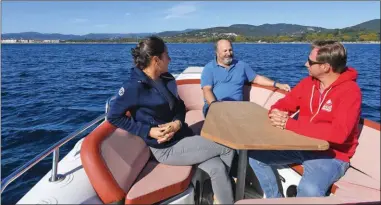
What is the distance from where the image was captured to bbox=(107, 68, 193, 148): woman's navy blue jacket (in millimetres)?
2225

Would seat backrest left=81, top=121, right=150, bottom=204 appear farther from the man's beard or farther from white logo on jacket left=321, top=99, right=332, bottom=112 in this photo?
the man's beard

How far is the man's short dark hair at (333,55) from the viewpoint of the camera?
89.1 inches

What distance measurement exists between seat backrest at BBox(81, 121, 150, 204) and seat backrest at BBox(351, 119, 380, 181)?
1798 millimetres

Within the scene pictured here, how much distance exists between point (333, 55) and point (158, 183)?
165 centimetres

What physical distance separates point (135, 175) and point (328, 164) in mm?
1483

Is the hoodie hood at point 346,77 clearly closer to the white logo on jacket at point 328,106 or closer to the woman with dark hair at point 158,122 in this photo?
the white logo on jacket at point 328,106

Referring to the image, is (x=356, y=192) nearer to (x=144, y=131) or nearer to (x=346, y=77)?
(x=346, y=77)

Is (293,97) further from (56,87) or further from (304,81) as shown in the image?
(56,87)

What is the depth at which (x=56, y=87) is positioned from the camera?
12.8 m

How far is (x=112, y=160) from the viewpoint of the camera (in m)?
2.08

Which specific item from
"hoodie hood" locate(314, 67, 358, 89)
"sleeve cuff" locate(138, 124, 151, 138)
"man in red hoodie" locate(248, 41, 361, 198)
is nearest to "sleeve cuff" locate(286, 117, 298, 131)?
"man in red hoodie" locate(248, 41, 361, 198)

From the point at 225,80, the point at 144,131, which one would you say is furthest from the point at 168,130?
the point at 225,80

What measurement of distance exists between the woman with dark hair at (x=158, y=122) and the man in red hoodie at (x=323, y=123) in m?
0.42

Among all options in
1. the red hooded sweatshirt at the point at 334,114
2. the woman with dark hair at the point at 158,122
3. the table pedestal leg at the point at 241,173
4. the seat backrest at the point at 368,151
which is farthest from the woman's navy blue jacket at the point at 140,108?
the seat backrest at the point at 368,151
